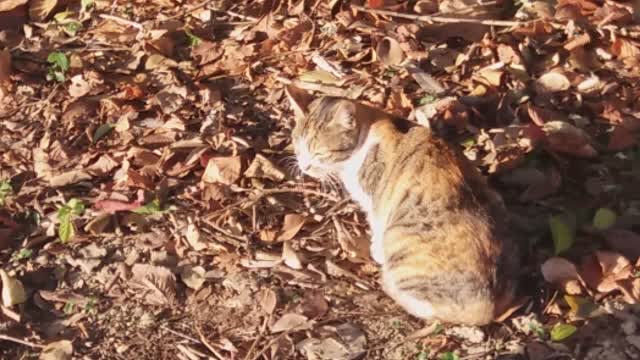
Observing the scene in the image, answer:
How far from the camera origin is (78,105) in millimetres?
5695

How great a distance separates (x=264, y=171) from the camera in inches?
205

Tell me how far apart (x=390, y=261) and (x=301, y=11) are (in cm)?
214

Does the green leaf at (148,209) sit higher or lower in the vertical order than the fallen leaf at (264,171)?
lower


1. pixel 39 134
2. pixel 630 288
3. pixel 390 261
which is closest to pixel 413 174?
pixel 390 261

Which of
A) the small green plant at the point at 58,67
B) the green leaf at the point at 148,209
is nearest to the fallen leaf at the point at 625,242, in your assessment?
the green leaf at the point at 148,209

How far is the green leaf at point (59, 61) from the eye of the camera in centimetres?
591

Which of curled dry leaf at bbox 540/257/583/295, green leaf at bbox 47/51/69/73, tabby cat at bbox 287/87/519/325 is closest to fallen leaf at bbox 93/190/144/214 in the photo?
tabby cat at bbox 287/87/519/325

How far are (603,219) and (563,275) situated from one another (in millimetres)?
361

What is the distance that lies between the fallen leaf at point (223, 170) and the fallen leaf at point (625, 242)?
76.0 inches

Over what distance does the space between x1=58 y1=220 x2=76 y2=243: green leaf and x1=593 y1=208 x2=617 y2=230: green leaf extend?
265cm

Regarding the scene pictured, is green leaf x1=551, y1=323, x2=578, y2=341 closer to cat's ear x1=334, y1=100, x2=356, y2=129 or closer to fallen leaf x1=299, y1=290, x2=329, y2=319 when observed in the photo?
fallen leaf x1=299, y1=290, x2=329, y2=319

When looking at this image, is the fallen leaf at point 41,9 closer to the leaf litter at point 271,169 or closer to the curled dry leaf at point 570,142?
the leaf litter at point 271,169

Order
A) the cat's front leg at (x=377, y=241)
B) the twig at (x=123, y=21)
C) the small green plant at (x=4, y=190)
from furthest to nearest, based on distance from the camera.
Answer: the twig at (x=123, y=21) → the small green plant at (x=4, y=190) → the cat's front leg at (x=377, y=241)

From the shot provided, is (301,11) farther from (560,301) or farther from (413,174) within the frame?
(560,301)
